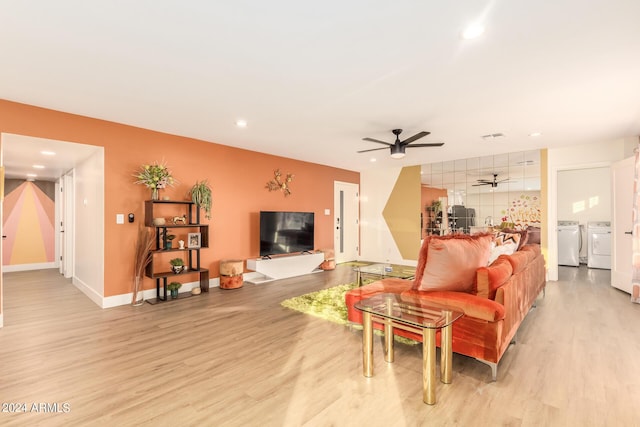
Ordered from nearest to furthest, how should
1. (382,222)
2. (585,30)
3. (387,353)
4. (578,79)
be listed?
1. (585,30)
2. (387,353)
3. (578,79)
4. (382,222)

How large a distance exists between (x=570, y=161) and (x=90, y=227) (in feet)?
27.2

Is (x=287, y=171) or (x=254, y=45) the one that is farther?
(x=287, y=171)

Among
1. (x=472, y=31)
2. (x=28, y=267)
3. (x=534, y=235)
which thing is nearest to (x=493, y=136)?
(x=534, y=235)

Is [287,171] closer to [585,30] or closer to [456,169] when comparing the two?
[456,169]

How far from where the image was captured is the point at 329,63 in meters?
2.60

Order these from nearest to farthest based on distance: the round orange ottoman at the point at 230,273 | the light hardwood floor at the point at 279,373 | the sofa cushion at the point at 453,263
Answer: the light hardwood floor at the point at 279,373, the sofa cushion at the point at 453,263, the round orange ottoman at the point at 230,273

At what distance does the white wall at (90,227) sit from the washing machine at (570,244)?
9437mm

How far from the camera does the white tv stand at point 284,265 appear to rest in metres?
5.63

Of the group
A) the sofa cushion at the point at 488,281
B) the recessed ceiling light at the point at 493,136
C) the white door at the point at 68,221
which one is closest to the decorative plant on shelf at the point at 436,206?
the recessed ceiling light at the point at 493,136

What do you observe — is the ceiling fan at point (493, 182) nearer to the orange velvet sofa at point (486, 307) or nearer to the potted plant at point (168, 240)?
the orange velvet sofa at point (486, 307)

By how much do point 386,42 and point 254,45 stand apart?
1.01m

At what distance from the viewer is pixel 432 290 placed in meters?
2.63

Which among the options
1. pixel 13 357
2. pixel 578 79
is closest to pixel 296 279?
pixel 13 357

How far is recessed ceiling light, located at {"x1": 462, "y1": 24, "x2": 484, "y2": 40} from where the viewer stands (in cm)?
208
